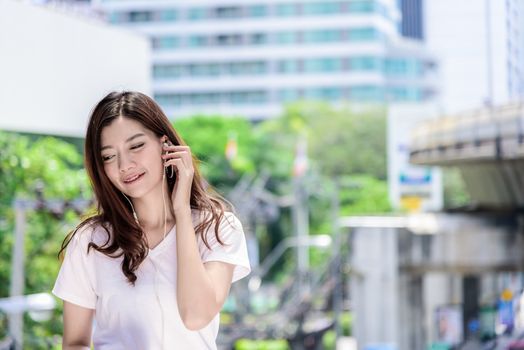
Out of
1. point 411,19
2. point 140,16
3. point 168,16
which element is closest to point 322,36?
point 168,16

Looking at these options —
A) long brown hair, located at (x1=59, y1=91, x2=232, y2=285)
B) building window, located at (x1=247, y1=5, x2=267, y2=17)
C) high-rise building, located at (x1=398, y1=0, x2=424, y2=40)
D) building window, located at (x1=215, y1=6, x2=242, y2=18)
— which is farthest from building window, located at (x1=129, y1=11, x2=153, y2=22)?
long brown hair, located at (x1=59, y1=91, x2=232, y2=285)

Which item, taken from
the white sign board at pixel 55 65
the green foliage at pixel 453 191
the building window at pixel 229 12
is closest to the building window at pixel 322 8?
the building window at pixel 229 12

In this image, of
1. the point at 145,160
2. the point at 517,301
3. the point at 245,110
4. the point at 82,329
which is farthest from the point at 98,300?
the point at 245,110

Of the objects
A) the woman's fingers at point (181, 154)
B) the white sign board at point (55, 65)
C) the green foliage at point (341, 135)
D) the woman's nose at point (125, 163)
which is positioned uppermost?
the white sign board at point (55, 65)

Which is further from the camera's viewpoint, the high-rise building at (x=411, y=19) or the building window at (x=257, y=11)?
the building window at (x=257, y=11)

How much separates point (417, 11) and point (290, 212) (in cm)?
1421

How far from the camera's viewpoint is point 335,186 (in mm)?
28062

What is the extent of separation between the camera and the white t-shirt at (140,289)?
209 centimetres

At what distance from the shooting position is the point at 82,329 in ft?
7.07

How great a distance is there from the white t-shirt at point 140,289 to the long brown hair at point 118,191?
15mm

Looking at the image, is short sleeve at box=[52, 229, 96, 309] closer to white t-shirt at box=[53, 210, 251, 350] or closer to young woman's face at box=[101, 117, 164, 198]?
white t-shirt at box=[53, 210, 251, 350]

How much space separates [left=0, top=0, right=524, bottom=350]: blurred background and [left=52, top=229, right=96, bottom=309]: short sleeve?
17 centimetres

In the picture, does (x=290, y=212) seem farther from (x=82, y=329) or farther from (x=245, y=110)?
(x=82, y=329)

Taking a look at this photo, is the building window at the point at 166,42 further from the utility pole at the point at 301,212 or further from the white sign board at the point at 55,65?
the white sign board at the point at 55,65
